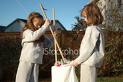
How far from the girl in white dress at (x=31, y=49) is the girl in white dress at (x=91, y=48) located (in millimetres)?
1524

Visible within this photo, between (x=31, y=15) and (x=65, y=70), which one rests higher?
(x=31, y=15)

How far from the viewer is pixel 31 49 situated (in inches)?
293

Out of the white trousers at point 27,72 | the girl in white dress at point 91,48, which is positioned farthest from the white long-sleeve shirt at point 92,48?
the white trousers at point 27,72

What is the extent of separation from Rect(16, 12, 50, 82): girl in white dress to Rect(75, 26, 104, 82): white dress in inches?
61.9

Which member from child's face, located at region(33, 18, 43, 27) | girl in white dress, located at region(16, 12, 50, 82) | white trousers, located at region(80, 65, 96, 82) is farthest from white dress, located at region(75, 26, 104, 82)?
child's face, located at region(33, 18, 43, 27)

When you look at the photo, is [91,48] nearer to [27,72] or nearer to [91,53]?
[91,53]

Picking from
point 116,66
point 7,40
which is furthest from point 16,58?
point 116,66

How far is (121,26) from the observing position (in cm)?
1555

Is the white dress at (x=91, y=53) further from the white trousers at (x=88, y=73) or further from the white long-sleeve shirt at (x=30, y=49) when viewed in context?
the white long-sleeve shirt at (x=30, y=49)

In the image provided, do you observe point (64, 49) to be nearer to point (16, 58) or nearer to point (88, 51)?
point (16, 58)

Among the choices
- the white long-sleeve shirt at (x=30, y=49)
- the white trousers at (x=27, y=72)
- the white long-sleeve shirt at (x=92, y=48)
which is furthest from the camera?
the white trousers at (x=27, y=72)

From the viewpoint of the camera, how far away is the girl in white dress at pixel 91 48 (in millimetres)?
5812

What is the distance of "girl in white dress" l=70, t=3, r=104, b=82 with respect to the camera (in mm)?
5812

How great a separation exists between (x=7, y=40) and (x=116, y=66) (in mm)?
3889
